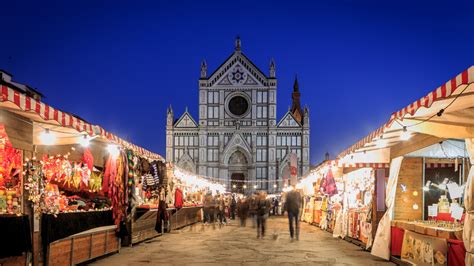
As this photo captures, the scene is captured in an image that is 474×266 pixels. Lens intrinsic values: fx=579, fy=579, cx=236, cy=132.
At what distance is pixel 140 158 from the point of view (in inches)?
601

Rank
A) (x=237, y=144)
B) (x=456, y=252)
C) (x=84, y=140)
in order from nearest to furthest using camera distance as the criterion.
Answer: (x=456, y=252)
(x=84, y=140)
(x=237, y=144)

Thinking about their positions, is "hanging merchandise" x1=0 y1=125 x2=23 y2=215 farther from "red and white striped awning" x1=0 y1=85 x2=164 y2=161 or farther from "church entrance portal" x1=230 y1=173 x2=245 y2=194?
"church entrance portal" x1=230 y1=173 x2=245 y2=194

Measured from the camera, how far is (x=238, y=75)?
67875mm

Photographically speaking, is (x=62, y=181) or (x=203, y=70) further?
(x=203, y=70)

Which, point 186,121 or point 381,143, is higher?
point 186,121

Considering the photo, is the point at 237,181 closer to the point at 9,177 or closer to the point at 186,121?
the point at 186,121

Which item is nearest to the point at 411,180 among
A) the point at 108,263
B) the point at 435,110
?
the point at 435,110

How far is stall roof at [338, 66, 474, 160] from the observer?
630 centimetres

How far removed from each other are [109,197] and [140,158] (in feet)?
7.86

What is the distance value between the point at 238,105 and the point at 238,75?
3521 millimetres

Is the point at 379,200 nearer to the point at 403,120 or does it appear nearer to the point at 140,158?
the point at 403,120

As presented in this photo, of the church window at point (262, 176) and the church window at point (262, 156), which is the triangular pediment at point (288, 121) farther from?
the church window at point (262, 176)

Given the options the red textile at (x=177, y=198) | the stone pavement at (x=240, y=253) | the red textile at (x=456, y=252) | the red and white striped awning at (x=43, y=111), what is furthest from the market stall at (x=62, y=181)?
the red textile at (x=177, y=198)

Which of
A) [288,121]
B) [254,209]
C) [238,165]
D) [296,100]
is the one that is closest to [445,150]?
[254,209]
